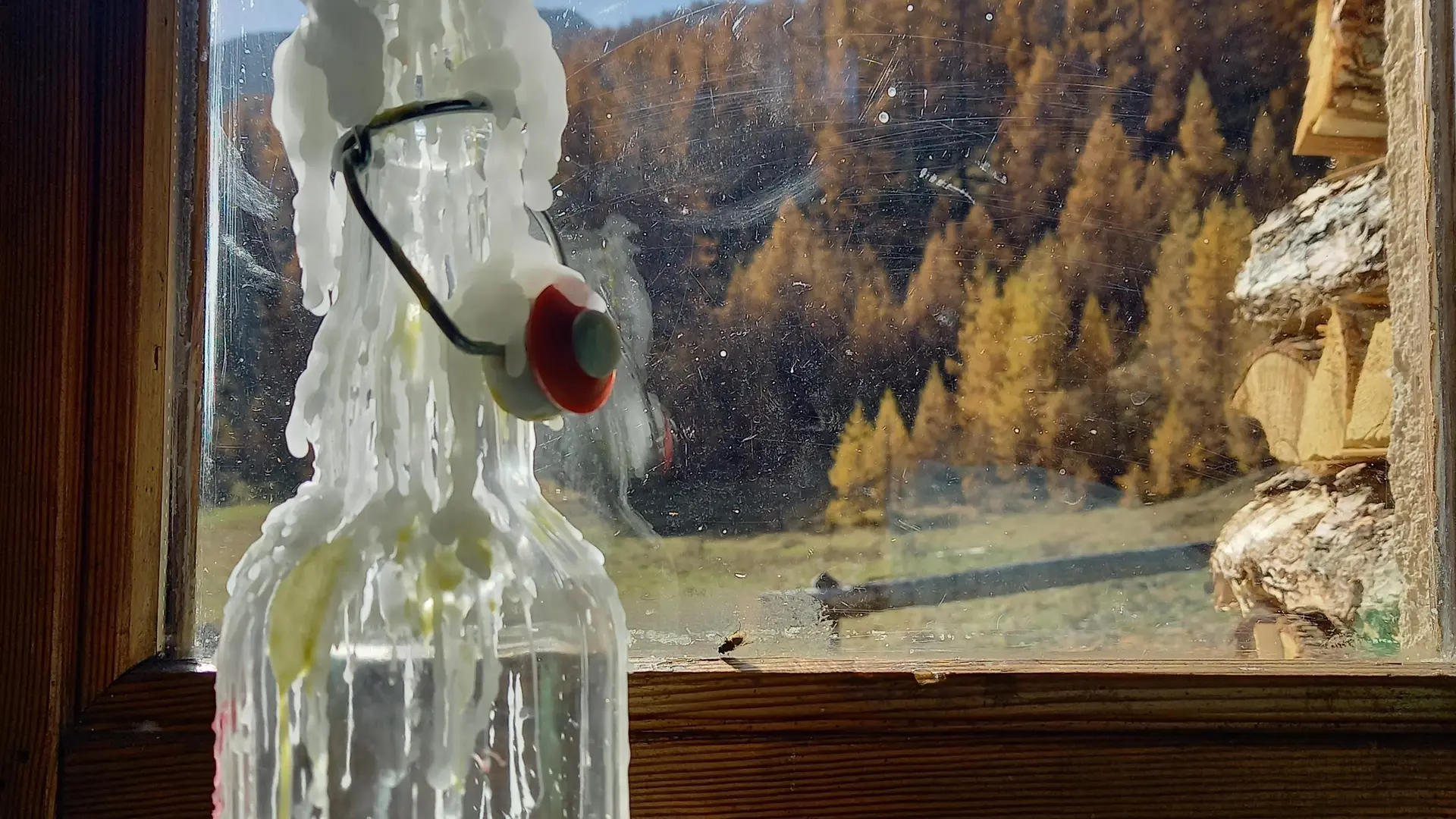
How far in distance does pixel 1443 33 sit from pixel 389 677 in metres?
0.65

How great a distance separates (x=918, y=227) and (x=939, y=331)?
63 mm

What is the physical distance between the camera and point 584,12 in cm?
57

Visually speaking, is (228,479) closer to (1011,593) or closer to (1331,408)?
(1011,593)

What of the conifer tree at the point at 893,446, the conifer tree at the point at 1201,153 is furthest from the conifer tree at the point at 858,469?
the conifer tree at the point at 1201,153

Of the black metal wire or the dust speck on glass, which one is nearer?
the black metal wire

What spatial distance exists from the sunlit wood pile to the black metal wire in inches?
18.0

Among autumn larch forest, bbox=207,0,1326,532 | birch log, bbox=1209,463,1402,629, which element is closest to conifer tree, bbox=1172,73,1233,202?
autumn larch forest, bbox=207,0,1326,532

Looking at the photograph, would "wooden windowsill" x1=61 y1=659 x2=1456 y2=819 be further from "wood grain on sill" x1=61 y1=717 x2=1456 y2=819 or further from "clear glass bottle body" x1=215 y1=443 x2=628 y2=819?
"clear glass bottle body" x1=215 y1=443 x2=628 y2=819

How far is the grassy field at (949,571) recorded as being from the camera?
1.80 ft

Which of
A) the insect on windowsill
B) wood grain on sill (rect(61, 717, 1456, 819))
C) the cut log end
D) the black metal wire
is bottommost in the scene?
wood grain on sill (rect(61, 717, 1456, 819))

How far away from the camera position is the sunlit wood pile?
0.55 meters

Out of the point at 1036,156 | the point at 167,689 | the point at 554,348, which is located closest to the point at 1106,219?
the point at 1036,156

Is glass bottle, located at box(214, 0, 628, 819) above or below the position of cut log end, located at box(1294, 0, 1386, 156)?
below

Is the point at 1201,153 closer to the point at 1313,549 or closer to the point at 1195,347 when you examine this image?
the point at 1195,347
